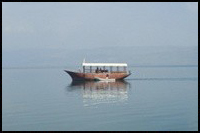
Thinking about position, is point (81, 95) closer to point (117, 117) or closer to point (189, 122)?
point (117, 117)

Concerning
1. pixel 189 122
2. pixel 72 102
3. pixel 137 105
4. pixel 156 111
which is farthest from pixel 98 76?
pixel 189 122

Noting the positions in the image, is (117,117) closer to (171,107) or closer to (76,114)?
(76,114)

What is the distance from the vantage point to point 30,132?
25.5m

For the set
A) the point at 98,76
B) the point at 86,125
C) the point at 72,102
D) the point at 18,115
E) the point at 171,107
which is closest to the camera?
the point at 86,125

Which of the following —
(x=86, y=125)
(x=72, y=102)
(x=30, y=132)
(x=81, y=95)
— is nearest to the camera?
(x=30, y=132)

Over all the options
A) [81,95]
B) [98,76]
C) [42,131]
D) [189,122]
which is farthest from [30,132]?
[98,76]

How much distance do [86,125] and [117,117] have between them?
404 centimetres

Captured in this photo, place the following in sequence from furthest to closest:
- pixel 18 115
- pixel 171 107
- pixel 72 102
A: pixel 72 102 → pixel 171 107 → pixel 18 115

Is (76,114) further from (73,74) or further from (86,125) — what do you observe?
(73,74)

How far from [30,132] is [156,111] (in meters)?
14.5

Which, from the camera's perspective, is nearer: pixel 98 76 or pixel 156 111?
pixel 156 111

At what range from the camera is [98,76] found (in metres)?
73.7

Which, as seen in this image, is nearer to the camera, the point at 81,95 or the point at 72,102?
the point at 72,102

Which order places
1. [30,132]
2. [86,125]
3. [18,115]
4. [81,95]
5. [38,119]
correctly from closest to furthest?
[30,132] < [86,125] < [38,119] < [18,115] < [81,95]
